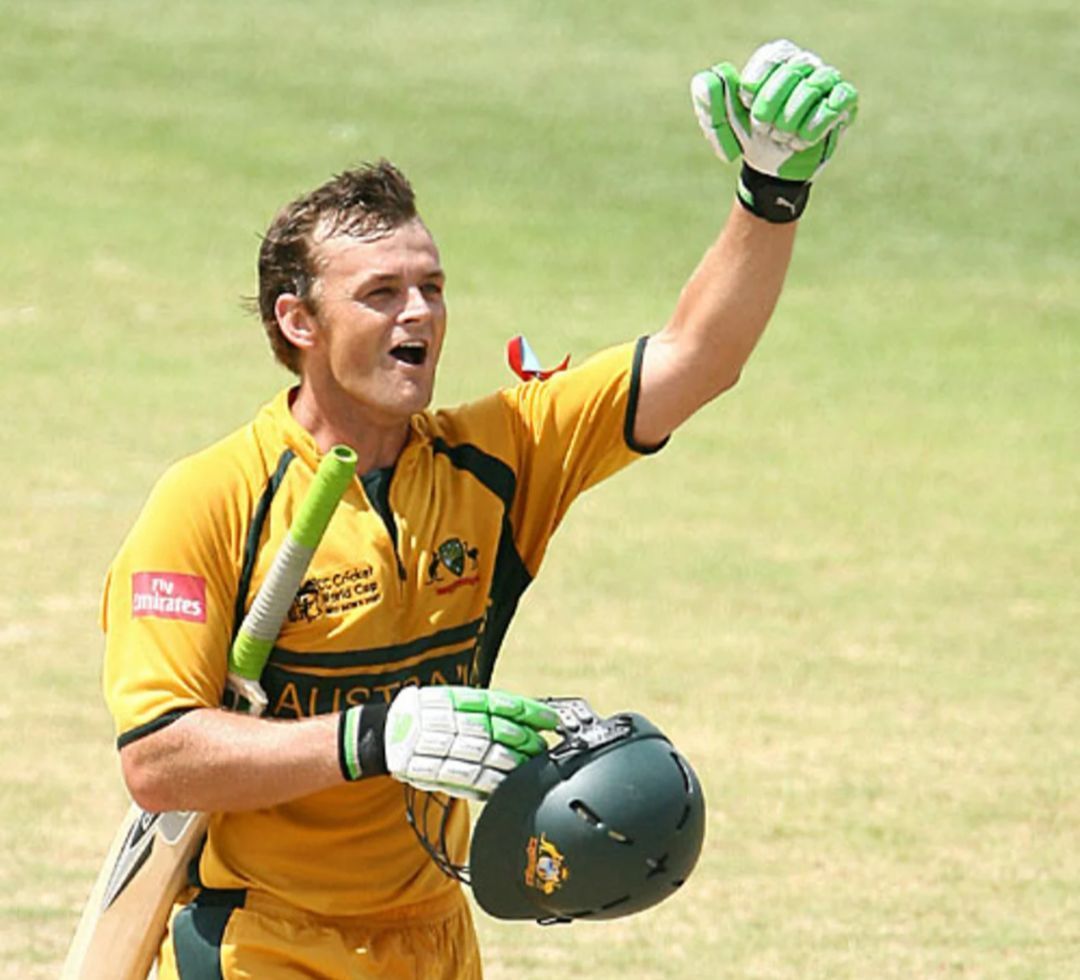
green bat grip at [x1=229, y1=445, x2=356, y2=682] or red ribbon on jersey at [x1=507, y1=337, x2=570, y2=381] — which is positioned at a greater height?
red ribbon on jersey at [x1=507, y1=337, x2=570, y2=381]

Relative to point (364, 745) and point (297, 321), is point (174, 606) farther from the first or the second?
point (297, 321)

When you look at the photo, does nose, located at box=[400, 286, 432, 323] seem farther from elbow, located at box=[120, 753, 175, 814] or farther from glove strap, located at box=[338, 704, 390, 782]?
elbow, located at box=[120, 753, 175, 814]

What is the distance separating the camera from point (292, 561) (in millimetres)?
4656

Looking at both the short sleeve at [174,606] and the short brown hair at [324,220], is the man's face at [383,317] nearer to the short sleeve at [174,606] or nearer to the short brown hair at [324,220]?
the short brown hair at [324,220]

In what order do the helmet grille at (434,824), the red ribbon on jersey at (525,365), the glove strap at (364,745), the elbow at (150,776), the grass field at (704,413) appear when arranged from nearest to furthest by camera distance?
the glove strap at (364,745), the elbow at (150,776), the helmet grille at (434,824), the red ribbon on jersey at (525,365), the grass field at (704,413)

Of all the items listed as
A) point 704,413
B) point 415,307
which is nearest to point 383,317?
point 415,307

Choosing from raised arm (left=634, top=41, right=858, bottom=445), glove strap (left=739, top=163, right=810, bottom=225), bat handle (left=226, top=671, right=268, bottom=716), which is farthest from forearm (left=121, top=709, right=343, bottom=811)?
glove strap (left=739, top=163, right=810, bottom=225)

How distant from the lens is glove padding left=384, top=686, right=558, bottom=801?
4.41 meters

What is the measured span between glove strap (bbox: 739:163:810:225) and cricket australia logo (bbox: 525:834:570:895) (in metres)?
1.29

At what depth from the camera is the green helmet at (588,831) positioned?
4500 mm

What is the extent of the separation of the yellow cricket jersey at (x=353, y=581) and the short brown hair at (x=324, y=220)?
24 cm

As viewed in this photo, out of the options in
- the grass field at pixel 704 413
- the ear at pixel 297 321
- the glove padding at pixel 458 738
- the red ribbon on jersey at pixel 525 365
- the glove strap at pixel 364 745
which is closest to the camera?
the glove padding at pixel 458 738

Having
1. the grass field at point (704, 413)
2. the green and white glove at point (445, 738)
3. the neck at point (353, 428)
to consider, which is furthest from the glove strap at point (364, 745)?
the grass field at point (704, 413)

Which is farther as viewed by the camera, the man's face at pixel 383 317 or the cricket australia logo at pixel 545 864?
the man's face at pixel 383 317
